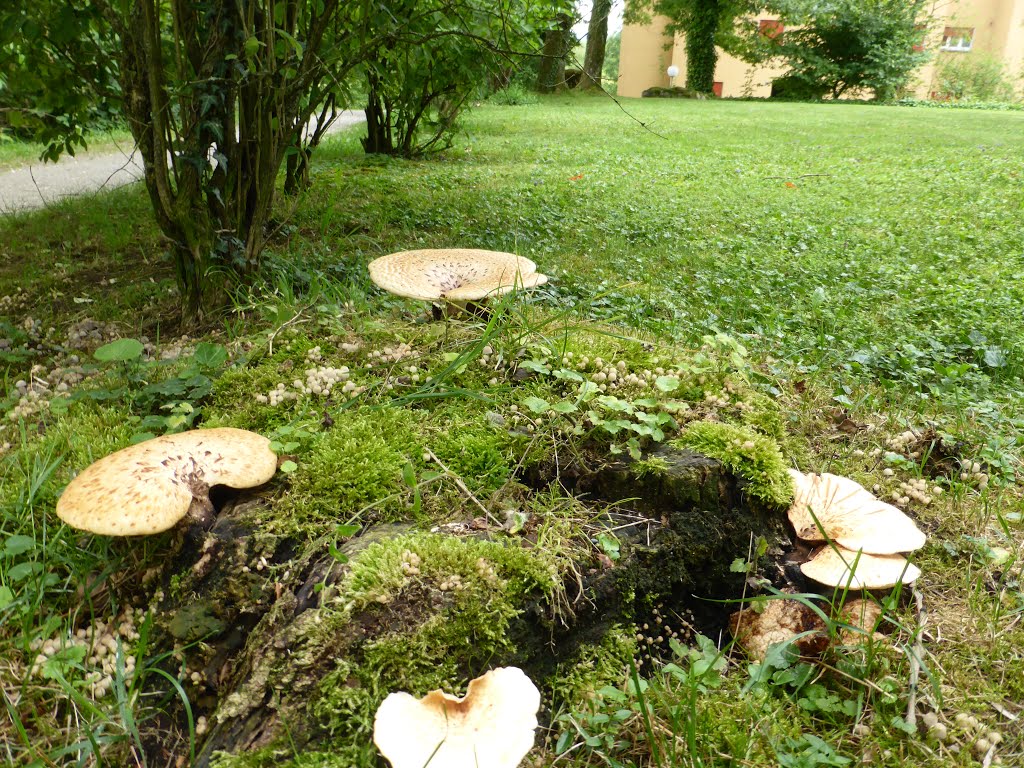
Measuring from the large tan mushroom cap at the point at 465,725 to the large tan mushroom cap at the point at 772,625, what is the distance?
0.78 meters

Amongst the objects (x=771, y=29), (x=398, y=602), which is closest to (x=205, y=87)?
(x=398, y=602)

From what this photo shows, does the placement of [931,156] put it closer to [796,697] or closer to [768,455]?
[768,455]

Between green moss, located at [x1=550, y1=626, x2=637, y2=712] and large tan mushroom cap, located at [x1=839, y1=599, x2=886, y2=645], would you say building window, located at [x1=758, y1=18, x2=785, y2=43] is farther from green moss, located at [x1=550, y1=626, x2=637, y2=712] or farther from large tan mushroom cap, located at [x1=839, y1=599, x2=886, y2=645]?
green moss, located at [x1=550, y1=626, x2=637, y2=712]

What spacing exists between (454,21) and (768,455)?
361cm

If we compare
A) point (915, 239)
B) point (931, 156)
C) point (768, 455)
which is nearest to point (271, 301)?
point (768, 455)

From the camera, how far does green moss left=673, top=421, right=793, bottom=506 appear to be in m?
2.18

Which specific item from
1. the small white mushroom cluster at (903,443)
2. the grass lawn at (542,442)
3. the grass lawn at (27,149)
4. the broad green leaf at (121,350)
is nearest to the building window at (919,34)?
the grass lawn at (542,442)

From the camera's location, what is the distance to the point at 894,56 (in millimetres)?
24953

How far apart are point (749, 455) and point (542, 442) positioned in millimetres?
699

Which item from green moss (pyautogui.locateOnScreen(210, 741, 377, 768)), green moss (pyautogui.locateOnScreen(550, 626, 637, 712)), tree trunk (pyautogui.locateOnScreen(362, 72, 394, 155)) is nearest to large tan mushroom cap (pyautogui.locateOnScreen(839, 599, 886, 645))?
green moss (pyautogui.locateOnScreen(550, 626, 637, 712))

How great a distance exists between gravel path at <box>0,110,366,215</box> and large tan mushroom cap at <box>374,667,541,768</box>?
684 cm

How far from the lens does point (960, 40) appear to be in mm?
31797

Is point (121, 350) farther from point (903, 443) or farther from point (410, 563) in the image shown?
point (903, 443)

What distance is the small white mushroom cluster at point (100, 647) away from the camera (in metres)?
1.74
